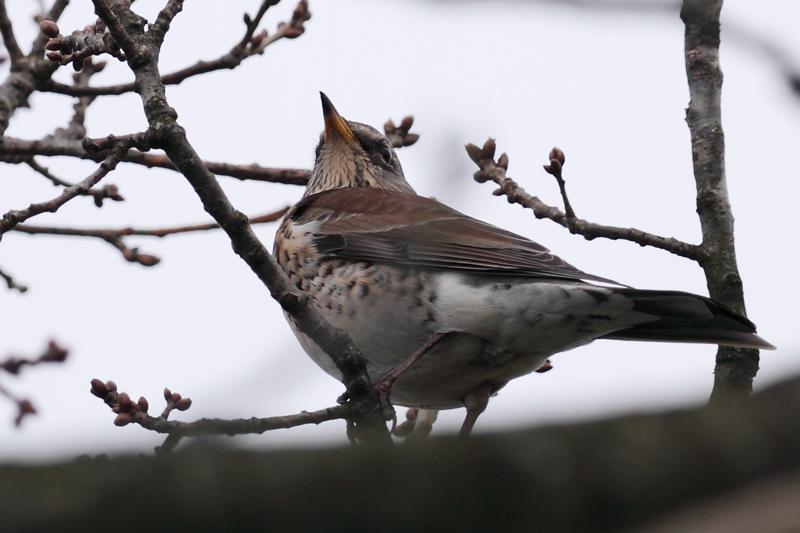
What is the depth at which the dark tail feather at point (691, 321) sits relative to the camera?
5.71m

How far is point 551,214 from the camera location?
20.5ft

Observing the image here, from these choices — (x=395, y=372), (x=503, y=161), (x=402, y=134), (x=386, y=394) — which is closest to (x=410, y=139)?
(x=402, y=134)

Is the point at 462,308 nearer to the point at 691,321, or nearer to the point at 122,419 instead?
the point at 691,321

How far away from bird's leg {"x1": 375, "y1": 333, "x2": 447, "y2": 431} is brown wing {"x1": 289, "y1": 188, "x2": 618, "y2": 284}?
1.52 feet

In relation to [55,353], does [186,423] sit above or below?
below

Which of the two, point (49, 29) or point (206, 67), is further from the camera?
point (206, 67)

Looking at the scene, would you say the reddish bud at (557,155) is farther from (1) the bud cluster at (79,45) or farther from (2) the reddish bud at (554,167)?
(1) the bud cluster at (79,45)

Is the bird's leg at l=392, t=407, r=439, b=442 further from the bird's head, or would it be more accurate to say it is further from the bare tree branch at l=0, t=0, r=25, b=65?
the bare tree branch at l=0, t=0, r=25, b=65

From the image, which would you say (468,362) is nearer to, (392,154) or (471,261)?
(471,261)

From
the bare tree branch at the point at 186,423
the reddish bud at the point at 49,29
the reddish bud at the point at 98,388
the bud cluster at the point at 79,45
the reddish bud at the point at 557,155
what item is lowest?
the bare tree branch at the point at 186,423

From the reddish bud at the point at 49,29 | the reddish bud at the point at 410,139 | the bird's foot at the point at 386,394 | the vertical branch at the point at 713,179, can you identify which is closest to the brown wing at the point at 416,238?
the reddish bud at the point at 410,139

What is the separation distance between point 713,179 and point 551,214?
944mm

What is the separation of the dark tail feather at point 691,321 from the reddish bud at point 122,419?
254cm

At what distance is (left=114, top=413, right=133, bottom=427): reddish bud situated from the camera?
17.9ft
